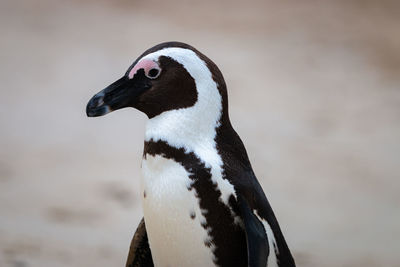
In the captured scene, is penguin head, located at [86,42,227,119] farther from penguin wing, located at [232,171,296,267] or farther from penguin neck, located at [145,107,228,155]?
penguin wing, located at [232,171,296,267]

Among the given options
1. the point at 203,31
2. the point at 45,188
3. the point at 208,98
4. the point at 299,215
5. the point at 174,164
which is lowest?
the point at 174,164

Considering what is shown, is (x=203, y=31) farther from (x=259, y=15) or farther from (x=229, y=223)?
(x=229, y=223)

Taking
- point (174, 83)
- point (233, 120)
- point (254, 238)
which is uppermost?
point (233, 120)

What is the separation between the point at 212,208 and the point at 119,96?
0.30 metres

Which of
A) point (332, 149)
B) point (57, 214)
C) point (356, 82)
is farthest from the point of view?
point (356, 82)

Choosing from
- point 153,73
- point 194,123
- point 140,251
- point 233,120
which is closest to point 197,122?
point 194,123

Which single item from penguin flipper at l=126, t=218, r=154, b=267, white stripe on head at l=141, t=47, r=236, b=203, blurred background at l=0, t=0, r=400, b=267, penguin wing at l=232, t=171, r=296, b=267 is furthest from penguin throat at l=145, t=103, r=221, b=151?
→ blurred background at l=0, t=0, r=400, b=267

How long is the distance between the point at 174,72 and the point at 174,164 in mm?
183

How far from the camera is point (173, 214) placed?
62.3 inches

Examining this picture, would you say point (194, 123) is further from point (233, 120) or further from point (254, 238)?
point (233, 120)

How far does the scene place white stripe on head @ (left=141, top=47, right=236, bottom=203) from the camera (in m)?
1.60

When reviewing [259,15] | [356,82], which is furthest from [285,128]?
[259,15]

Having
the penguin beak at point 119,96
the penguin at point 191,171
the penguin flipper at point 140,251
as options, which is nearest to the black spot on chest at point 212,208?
the penguin at point 191,171

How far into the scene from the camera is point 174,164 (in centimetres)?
159
